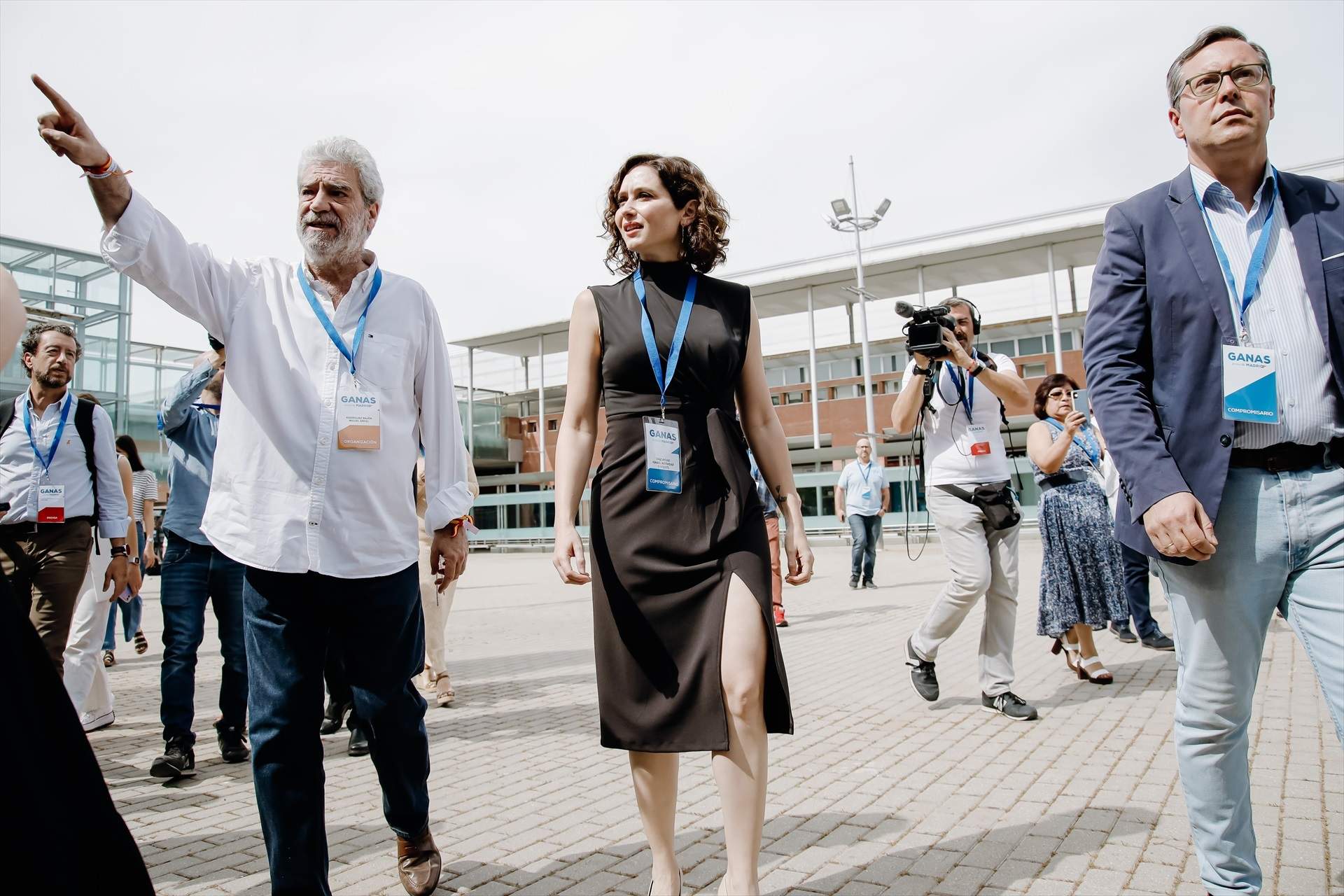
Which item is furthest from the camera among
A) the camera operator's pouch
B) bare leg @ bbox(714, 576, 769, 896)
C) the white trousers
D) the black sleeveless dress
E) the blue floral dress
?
the blue floral dress

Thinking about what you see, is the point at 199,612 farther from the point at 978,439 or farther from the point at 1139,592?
the point at 1139,592

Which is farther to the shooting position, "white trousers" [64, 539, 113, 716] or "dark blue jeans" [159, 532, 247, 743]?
"white trousers" [64, 539, 113, 716]

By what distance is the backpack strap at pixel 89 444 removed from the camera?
492 centimetres

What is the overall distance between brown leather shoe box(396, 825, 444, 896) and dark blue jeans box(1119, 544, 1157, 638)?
634 cm

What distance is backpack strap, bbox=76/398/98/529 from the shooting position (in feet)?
16.1

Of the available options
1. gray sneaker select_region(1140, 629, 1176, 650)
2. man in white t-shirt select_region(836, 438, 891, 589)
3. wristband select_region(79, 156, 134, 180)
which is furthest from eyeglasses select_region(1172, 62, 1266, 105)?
man in white t-shirt select_region(836, 438, 891, 589)

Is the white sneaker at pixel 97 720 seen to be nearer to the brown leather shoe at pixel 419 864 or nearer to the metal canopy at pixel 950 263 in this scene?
the brown leather shoe at pixel 419 864

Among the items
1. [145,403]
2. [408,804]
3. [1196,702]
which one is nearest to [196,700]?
[408,804]

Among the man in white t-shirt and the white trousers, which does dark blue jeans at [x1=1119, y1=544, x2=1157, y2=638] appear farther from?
the white trousers

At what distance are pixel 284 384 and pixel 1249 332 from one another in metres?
2.71

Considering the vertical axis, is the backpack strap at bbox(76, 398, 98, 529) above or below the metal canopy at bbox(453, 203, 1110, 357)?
below

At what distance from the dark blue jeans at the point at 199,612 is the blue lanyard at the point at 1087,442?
529 centimetres

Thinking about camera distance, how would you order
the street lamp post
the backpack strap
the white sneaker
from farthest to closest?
the street lamp post
the white sneaker
the backpack strap

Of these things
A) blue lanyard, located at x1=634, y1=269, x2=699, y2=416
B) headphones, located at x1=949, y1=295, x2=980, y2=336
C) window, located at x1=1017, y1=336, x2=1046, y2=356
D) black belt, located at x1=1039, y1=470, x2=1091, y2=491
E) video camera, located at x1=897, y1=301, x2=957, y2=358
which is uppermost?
window, located at x1=1017, y1=336, x2=1046, y2=356
